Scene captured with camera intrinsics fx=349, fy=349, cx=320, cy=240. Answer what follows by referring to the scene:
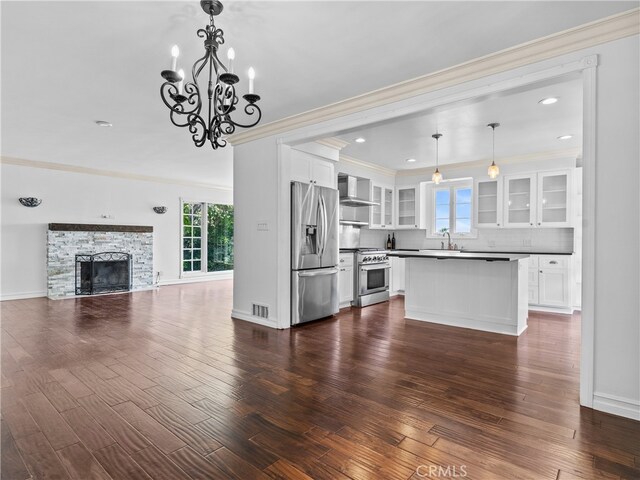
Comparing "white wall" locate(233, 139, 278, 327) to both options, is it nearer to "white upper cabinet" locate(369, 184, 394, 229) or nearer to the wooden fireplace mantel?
"white upper cabinet" locate(369, 184, 394, 229)

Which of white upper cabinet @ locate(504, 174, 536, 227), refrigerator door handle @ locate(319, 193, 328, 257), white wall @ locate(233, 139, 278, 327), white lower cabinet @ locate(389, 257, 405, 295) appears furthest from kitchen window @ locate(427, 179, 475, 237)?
white wall @ locate(233, 139, 278, 327)

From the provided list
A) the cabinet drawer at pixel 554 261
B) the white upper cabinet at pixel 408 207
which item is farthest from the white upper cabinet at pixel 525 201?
the white upper cabinet at pixel 408 207

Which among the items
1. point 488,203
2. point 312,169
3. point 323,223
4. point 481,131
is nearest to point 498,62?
point 481,131

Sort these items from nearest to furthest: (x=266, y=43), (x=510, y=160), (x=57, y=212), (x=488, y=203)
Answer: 1. (x=266, y=43)
2. (x=510, y=160)
3. (x=488, y=203)
4. (x=57, y=212)

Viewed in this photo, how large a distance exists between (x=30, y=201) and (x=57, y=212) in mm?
501

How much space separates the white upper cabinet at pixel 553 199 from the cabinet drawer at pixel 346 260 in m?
3.28

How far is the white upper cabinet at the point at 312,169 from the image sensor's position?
15.4 ft

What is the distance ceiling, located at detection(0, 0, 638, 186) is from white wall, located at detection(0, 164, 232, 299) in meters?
3.13

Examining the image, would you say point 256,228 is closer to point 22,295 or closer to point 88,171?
point 88,171

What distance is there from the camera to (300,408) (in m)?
2.35

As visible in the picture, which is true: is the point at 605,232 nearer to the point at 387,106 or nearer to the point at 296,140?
the point at 387,106

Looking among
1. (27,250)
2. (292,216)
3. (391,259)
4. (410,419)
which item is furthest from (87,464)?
(27,250)

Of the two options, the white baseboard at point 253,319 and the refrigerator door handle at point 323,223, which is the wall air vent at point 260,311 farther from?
the refrigerator door handle at point 323,223

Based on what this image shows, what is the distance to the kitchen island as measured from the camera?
166 inches
